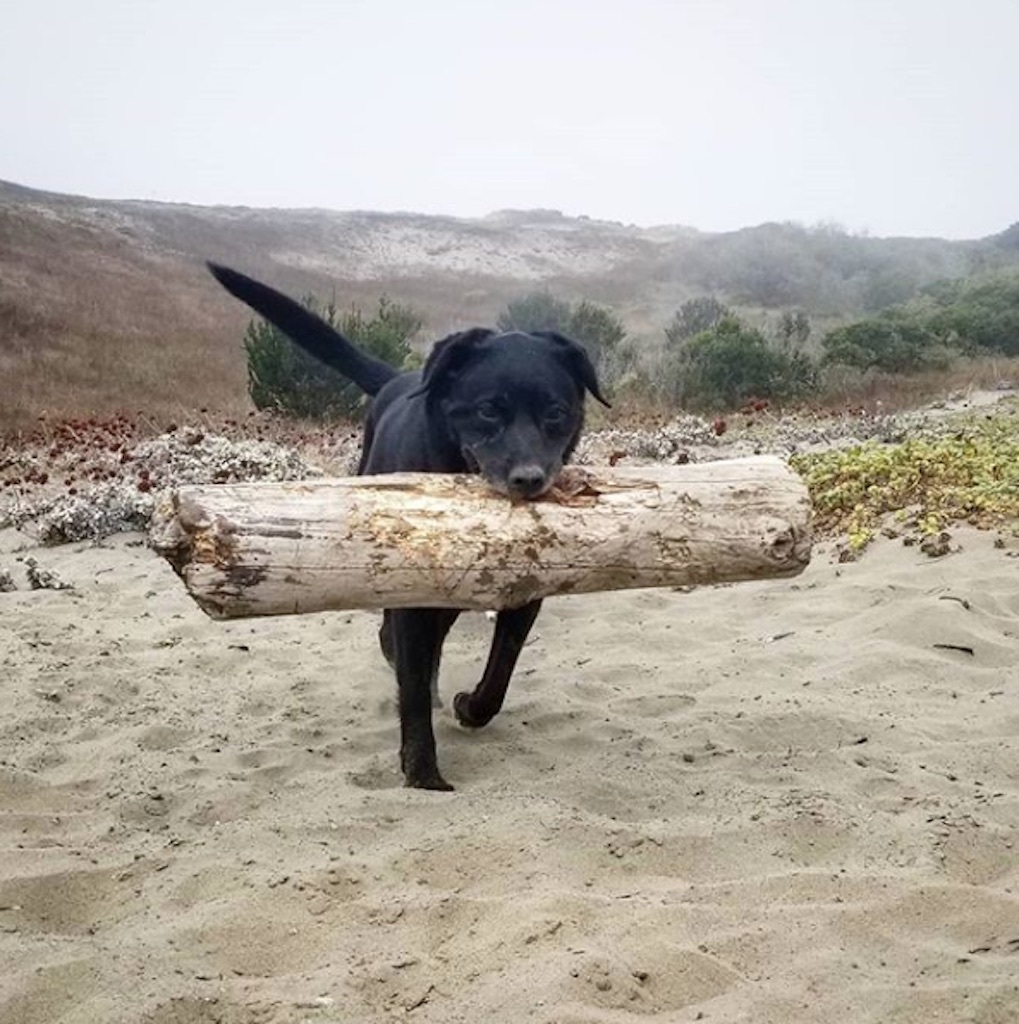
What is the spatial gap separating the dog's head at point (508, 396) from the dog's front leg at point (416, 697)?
1.71 ft

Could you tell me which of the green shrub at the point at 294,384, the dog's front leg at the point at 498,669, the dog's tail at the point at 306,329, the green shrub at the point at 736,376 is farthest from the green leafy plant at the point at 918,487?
the green shrub at the point at 294,384

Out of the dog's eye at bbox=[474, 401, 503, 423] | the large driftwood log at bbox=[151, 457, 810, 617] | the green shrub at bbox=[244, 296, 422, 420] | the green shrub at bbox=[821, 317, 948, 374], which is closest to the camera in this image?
the large driftwood log at bbox=[151, 457, 810, 617]

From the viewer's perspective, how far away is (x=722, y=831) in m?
2.89

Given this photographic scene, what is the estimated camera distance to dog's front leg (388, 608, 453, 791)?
3.37 meters

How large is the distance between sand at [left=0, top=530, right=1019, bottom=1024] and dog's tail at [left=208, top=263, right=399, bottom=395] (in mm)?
1284

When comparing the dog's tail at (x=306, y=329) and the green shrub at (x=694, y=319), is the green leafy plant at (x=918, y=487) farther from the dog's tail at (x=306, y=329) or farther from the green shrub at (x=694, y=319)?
the green shrub at (x=694, y=319)

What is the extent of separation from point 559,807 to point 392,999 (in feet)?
3.26

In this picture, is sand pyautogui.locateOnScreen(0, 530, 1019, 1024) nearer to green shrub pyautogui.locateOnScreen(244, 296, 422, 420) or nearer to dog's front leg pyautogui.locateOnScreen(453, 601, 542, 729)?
dog's front leg pyautogui.locateOnScreen(453, 601, 542, 729)

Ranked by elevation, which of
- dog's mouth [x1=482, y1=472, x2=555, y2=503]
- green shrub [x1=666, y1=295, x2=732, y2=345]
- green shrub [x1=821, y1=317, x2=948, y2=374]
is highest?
green shrub [x1=666, y1=295, x2=732, y2=345]

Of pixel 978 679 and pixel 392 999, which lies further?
pixel 978 679

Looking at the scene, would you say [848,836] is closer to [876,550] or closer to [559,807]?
[559,807]

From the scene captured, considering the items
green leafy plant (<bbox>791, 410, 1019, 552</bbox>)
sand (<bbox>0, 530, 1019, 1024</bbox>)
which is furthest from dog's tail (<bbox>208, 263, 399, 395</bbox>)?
green leafy plant (<bbox>791, 410, 1019, 552</bbox>)

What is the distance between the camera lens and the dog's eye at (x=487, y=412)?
332cm

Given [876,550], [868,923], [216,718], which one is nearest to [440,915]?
[868,923]
